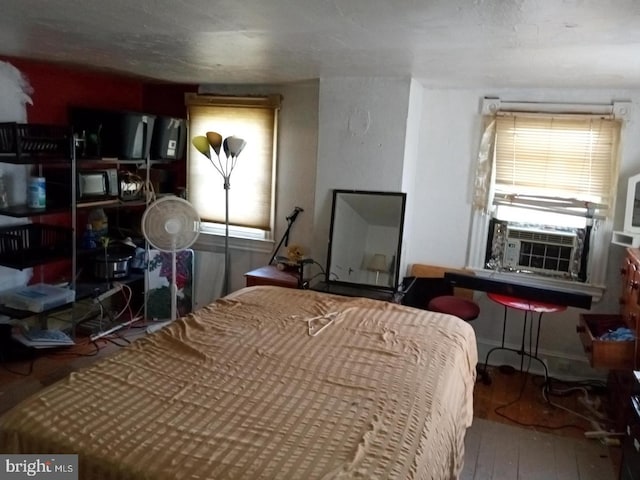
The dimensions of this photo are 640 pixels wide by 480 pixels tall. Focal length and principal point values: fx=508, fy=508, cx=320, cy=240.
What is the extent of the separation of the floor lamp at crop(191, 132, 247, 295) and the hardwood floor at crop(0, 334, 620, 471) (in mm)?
1107

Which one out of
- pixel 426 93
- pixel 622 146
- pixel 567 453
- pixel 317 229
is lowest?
pixel 567 453

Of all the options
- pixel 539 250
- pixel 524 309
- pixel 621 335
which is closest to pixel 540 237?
pixel 539 250

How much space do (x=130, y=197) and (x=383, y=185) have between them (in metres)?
2.03

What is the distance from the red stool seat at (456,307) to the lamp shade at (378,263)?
16.0 inches

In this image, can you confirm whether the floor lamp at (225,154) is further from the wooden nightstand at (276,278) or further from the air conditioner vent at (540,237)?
the air conditioner vent at (540,237)

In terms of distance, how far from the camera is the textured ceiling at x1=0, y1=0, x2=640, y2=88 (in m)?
1.77

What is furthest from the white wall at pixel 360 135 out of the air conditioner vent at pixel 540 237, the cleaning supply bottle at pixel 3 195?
the cleaning supply bottle at pixel 3 195

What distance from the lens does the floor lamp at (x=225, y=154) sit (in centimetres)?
384

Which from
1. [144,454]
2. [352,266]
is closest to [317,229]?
[352,266]

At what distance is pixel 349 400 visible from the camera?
1747mm

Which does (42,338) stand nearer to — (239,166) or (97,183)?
(97,183)

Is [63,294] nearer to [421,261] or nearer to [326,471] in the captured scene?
[421,261]

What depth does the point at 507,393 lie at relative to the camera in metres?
3.33

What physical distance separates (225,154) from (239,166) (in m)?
0.20
